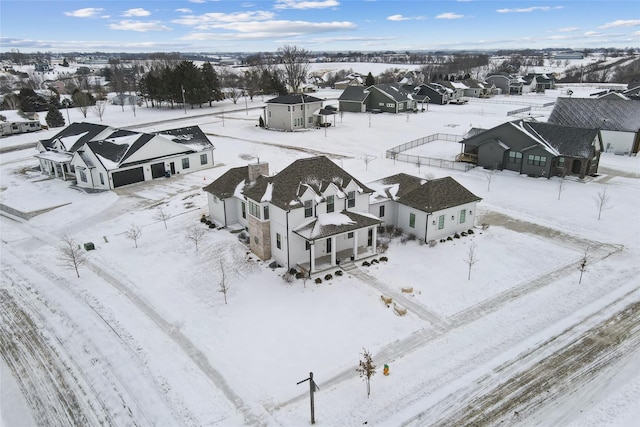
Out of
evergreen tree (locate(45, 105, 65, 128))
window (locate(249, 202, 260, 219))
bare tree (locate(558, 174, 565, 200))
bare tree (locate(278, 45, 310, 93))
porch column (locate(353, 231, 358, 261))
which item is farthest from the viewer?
bare tree (locate(278, 45, 310, 93))

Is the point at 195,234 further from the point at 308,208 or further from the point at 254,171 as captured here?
the point at 308,208

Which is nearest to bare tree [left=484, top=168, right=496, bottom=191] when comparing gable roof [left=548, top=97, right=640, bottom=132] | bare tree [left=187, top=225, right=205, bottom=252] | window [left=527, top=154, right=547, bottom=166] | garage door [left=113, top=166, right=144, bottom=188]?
window [left=527, top=154, right=547, bottom=166]

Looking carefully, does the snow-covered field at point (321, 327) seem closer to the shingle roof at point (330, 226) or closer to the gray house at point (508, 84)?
the shingle roof at point (330, 226)

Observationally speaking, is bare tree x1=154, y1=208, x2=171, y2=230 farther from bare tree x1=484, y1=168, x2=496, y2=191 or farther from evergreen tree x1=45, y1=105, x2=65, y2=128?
evergreen tree x1=45, y1=105, x2=65, y2=128

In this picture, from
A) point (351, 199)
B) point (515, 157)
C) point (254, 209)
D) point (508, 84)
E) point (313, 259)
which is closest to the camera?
point (313, 259)

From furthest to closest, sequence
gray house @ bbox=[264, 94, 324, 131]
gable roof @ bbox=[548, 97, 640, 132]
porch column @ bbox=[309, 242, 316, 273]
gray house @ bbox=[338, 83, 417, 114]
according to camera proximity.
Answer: gray house @ bbox=[338, 83, 417, 114], gray house @ bbox=[264, 94, 324, 131], gable roof @ bbox=[548, 97, 640, 132], porch column @ bbox=[309, 242, 316, 273]

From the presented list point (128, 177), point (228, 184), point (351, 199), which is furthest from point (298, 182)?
point (128, 177)
